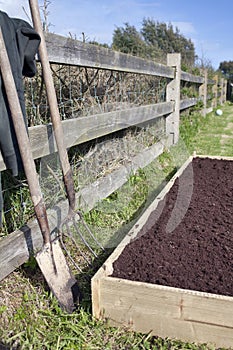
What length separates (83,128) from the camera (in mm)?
2799

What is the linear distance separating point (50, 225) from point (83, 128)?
78 centimetres

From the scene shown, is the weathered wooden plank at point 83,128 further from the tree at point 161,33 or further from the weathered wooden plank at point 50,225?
the tree at point 161,33

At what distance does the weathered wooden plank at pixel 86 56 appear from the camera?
7.80 ft

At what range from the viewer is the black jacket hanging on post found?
180 centimetres

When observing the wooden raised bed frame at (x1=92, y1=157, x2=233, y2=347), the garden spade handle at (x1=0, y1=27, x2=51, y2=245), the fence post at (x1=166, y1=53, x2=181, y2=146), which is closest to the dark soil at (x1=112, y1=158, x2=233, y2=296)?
the wooden raised bed frame at (x1=92, y1=157, x2=233, y2=347)

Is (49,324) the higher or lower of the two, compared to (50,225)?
lower

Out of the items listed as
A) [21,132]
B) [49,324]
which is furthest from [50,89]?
[49,324]

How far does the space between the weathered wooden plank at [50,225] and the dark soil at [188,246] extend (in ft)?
1.77

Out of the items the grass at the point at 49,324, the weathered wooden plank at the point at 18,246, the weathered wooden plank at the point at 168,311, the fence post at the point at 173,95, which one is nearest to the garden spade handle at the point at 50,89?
the weathered wooden plank at the point at 18,246

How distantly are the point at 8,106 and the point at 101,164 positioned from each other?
5.81ft

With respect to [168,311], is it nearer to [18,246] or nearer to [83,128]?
[18,246]

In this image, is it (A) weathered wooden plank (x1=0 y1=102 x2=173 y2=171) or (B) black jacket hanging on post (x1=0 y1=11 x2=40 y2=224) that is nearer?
(B) black jacket hanging on post (x1=0 y1=11 x2=40 y2=224)

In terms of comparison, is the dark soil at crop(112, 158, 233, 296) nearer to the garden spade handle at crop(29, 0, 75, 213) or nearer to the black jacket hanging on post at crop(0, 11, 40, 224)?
the garden spade handle at crop(29, 0, 75, 213)

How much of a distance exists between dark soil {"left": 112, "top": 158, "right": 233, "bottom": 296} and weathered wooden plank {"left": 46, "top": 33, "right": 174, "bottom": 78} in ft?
4.01
